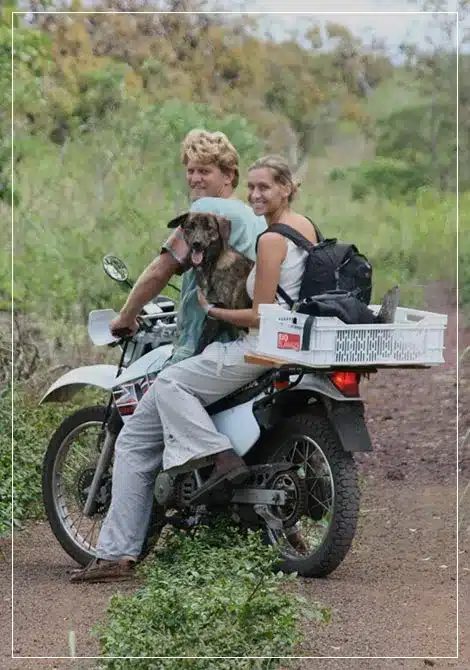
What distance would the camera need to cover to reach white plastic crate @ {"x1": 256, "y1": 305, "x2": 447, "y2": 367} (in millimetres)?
4840

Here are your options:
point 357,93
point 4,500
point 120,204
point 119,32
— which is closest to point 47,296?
point 120,204

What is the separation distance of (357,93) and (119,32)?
117 inches

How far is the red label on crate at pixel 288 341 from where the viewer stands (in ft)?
16.0

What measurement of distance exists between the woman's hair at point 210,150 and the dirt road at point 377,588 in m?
1.35

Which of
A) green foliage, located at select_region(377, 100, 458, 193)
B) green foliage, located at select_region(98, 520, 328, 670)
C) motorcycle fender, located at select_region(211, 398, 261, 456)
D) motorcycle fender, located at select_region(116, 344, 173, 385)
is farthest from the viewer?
green foliage, located at select_region(377, 100, 458, 193)

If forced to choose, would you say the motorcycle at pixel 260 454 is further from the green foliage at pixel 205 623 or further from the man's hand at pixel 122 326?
the green foliage at pixel 205 623

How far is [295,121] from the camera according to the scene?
14.1 metres

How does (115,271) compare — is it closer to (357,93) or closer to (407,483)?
(407,483)

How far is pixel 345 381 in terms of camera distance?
5121 mm

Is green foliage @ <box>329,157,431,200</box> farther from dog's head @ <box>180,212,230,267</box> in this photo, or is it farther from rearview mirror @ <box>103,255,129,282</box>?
dog's head @ <box>180,212,230,267</box>

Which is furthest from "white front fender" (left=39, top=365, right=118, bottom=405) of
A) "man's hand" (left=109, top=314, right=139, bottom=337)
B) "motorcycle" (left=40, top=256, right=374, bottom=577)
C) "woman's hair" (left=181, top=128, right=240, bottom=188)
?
"woman's hair" (left=181, top=128, right=240, bottom=188)

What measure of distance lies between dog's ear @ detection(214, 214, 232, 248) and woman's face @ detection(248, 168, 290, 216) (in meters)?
0.13

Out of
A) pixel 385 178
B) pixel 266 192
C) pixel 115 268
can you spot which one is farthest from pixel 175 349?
pixel 385 178

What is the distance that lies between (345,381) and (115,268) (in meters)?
0.87
